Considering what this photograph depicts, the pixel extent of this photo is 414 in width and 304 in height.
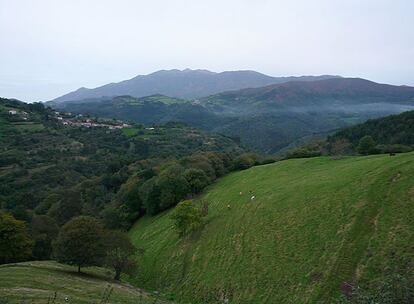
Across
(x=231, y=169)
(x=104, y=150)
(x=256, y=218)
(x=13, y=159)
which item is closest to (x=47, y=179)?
(x=13, y=159)

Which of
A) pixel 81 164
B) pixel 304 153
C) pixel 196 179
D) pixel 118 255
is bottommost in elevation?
pixel 81 164

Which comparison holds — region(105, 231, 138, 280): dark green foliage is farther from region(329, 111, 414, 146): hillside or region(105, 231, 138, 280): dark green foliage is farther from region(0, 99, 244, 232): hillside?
region(329, 111, 414, 146): hillside

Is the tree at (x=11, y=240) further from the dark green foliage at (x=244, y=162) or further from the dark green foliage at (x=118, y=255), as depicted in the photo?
the dark green foliage at (x=244, y=162)

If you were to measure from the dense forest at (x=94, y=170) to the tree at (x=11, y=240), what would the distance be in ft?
24.4

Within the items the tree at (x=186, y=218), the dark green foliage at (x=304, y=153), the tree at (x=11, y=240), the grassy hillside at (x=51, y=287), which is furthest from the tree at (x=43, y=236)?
the dark green foliage at (x=304, y=153)

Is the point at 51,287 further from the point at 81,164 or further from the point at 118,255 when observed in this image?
the point at 81,164

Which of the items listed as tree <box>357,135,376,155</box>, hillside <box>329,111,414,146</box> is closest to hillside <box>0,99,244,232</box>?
tree <box>357,135,376,155</box>

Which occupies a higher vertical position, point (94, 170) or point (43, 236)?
point (43, 236)

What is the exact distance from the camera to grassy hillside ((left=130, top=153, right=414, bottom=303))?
102 ft

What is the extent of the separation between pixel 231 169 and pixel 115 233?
136ft

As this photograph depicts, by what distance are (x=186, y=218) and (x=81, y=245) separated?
13923 mm

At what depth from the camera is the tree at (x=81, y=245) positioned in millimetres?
41719

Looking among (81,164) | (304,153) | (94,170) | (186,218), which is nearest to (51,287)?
(186,218)

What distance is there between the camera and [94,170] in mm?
142625
